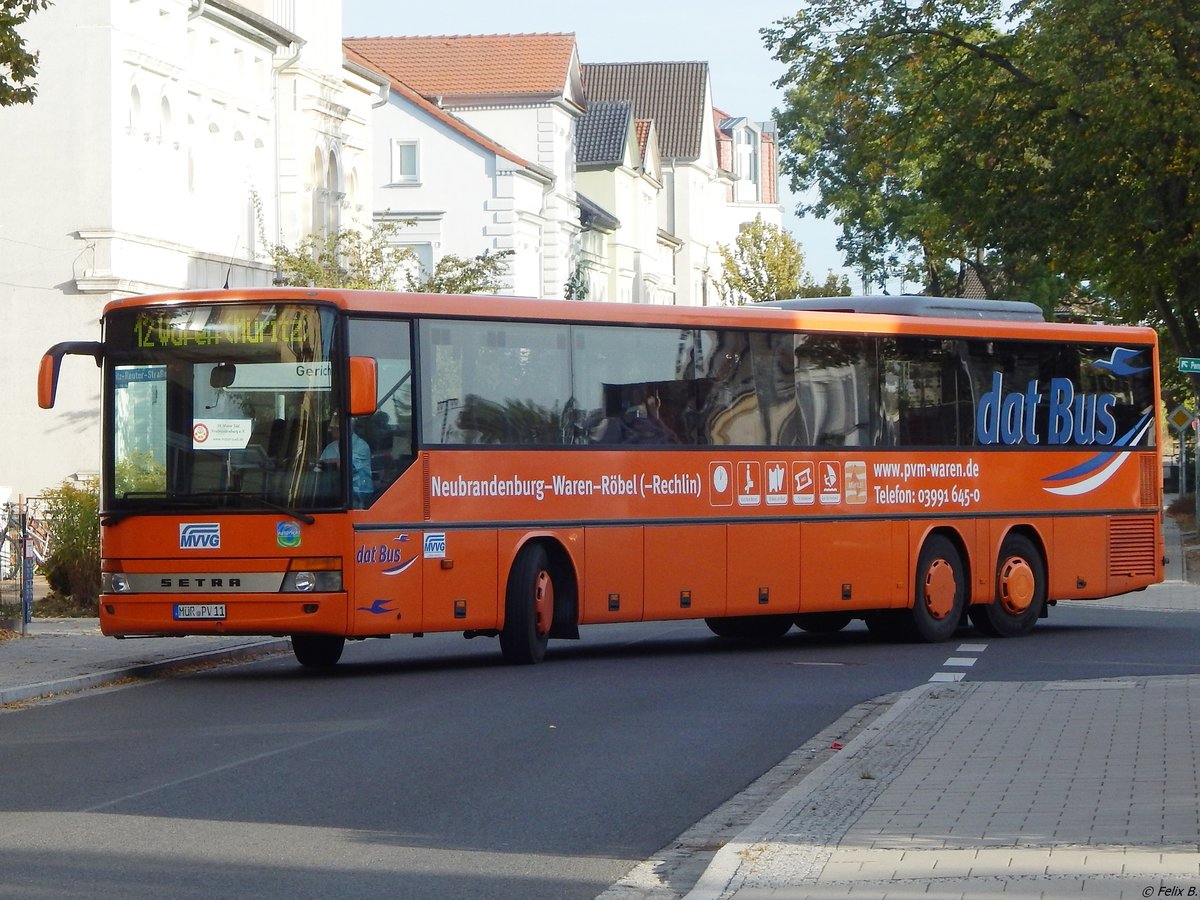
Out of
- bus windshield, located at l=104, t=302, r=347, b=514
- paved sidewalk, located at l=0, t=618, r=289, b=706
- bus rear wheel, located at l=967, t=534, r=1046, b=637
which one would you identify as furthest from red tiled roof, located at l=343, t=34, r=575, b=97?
bus windshield, located at l=104, t=302, r=347, b=514

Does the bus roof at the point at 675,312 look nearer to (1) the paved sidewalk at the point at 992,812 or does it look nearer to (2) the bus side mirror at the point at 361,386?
(2) the bus side mirror at the point at 361,386

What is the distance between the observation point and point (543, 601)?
18469 mm

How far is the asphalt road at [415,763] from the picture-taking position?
867 cm

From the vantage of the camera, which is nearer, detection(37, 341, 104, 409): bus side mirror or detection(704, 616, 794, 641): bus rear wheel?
detection(37, 341, 104, 409): bus side mirror

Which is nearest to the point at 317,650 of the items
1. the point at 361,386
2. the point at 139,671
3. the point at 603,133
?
the point at 139,671

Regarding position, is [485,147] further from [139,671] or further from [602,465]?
[139,671]

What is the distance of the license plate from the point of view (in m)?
16.8

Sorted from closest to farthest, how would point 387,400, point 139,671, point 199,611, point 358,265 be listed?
point 199,611
point 387,400
point 139,671
point 358,265

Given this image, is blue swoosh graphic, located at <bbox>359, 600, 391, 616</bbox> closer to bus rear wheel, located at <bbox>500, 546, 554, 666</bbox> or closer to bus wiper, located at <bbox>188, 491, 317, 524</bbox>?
bus wiper, located at <bbox>188, 491, 317, 524</bbox>

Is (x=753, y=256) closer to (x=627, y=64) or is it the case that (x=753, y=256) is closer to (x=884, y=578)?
(x=627, y=64)

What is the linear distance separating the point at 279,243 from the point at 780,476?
26.3m

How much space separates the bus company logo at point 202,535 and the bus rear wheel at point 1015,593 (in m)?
9.11

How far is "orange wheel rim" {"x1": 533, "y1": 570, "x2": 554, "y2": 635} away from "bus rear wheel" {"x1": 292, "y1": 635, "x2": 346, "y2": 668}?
5.86 ft

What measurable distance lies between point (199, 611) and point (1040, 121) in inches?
960
